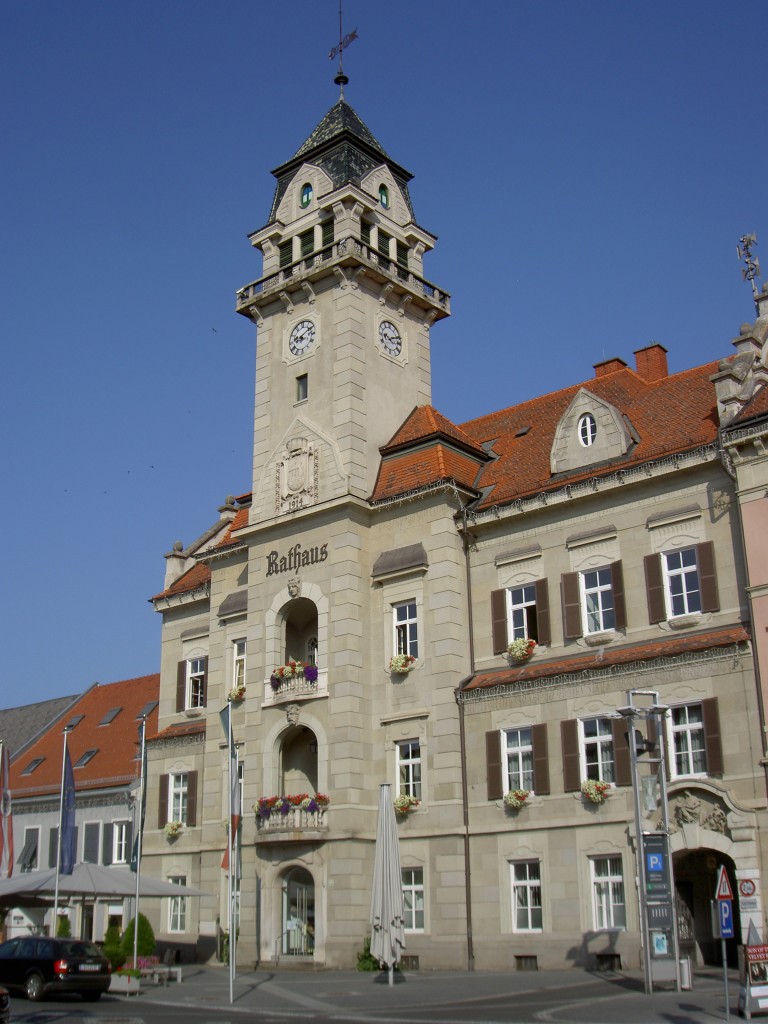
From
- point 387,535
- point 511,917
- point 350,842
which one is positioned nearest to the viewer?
point 511,917

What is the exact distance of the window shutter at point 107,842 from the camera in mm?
48750

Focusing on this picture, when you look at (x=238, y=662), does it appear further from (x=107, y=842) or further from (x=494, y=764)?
(x=107, y=842)

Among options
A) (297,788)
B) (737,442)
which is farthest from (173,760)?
(737,442)

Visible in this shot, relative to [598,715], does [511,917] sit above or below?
below

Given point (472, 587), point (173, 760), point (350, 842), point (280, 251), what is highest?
point (280, 251)

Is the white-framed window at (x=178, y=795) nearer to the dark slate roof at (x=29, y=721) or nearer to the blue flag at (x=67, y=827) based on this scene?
the blue flag at (x=67, y=827)

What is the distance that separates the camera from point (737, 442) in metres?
30.4

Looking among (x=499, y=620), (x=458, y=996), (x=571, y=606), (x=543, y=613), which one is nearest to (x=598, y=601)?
(x=571, y=606)

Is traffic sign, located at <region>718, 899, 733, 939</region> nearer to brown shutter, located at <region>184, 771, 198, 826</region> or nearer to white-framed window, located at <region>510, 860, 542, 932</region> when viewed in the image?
white-framed window, located at <region>510, 860, 542, 932</region>

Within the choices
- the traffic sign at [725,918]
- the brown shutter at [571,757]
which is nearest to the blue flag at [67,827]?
the brown shutter at [571,757]

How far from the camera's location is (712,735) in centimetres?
2925

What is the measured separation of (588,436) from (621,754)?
33.6 feet

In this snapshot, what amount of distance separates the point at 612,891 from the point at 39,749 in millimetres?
36147

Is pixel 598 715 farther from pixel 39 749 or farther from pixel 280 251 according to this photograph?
pixel 39 749
